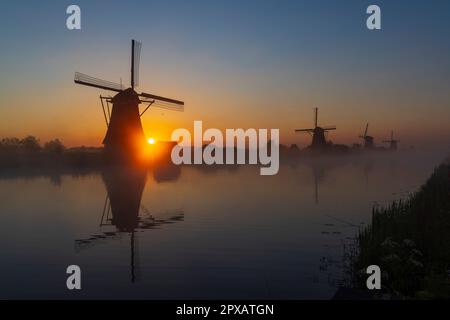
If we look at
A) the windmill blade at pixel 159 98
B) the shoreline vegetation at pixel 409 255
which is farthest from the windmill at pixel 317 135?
the shoreline vegetation at pixel 409 255

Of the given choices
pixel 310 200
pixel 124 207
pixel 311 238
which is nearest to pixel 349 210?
pixel 310 200

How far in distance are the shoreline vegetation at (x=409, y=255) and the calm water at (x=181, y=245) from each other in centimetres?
92

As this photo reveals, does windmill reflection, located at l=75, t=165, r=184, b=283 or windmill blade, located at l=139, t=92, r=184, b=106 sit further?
windmill blade, located at l=139, t=92, r=184, b=106

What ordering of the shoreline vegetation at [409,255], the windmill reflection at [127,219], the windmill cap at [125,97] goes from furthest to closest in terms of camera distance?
1. the windmill cap at [125,97]
2. the windmill reflection at [127,219]
3. the shoreline vegetation at [409,255]

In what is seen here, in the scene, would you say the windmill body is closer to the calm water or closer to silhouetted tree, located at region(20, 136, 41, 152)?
the calm water

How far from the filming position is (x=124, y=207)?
2089 centimetres

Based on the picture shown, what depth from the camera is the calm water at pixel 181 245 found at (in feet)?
29.4

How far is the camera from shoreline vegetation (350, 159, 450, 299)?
7.85 m

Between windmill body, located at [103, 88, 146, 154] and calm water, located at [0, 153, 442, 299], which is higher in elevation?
windmill body, located at [103, 88, 146, 154]

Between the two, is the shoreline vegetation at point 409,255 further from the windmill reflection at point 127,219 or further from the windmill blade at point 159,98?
the windmill blade at point 159,98

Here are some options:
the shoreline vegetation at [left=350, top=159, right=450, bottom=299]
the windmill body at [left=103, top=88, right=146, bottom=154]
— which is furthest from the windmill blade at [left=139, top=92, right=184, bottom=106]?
the shoreline vegetation at [left=350, top=159, right=450, bottom=299]

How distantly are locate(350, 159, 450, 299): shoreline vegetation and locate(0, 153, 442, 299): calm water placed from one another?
3.03 ft
